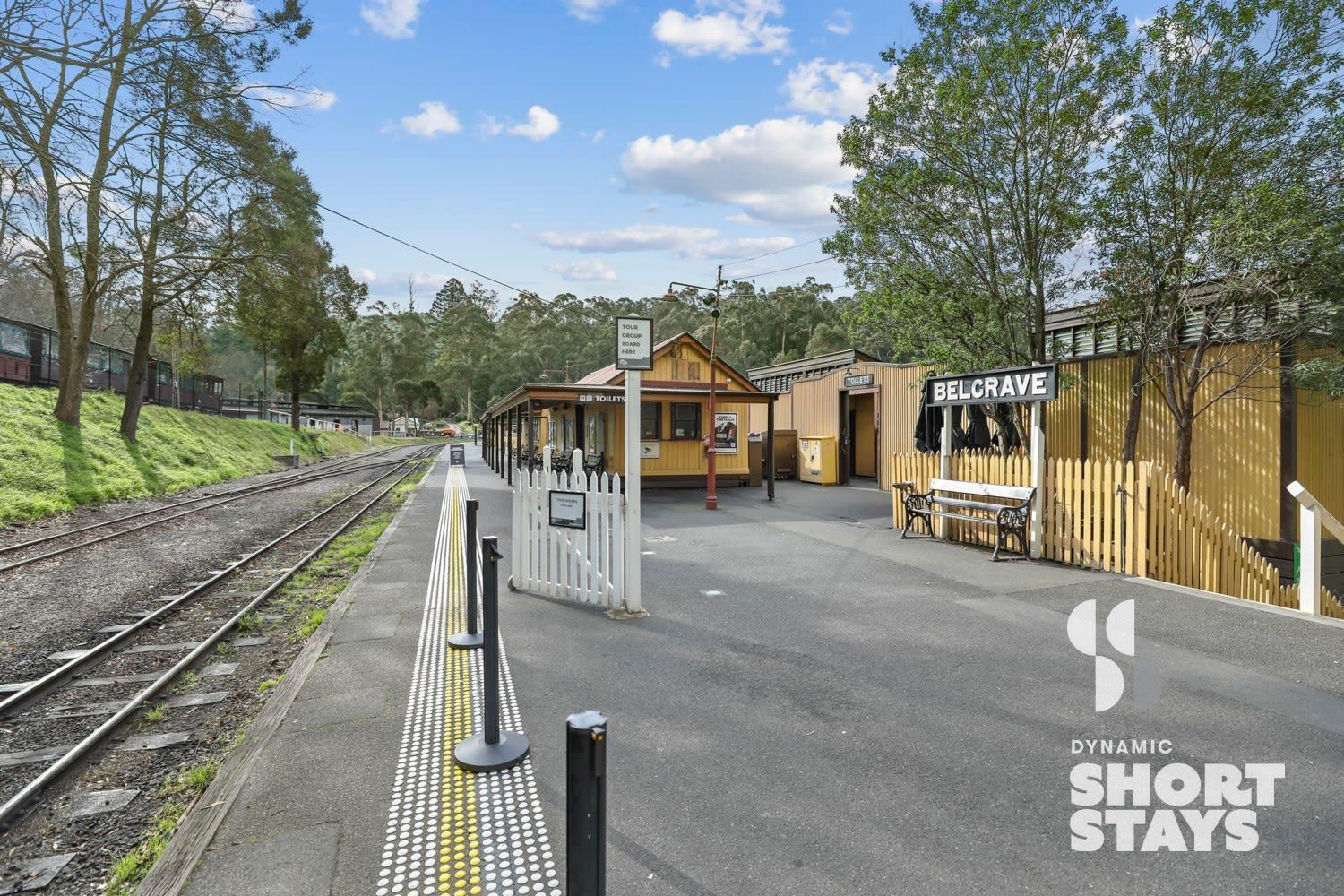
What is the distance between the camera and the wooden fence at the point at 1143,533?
7348mm

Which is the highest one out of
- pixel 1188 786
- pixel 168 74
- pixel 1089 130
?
pixel 1089 130

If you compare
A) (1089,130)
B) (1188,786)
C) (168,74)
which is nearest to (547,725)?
(1188,786)

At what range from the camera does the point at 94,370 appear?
3045 cm

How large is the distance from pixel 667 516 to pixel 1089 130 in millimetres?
9174

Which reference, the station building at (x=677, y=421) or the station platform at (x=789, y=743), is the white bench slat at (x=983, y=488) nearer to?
the station platform at (x=789, y=743)

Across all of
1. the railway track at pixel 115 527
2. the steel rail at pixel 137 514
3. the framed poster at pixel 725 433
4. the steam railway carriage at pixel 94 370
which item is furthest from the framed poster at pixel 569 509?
the steam railway carriage at pixel 94 370

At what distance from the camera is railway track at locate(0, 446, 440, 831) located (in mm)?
3779

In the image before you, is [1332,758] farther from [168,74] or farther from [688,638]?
[168,74]

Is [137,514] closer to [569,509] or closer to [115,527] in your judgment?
[115,527]

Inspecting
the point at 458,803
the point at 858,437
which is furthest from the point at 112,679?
the point at 858,437

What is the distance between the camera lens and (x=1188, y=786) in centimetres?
311

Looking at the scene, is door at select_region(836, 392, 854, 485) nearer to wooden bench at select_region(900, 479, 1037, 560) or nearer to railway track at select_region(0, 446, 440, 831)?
wooden bench at select_region(900, 479, 1037, 560)

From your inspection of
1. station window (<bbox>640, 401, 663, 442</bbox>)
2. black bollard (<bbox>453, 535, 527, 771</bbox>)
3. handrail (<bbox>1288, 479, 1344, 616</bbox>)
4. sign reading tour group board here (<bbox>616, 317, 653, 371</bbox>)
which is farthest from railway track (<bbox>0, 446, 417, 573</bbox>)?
handrail (<bbox>1288, 479, 1344, 616</bbox>)

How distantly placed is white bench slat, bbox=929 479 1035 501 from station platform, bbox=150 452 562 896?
6927 mm
